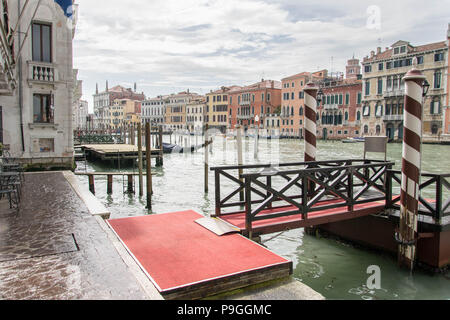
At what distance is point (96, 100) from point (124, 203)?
342 ft

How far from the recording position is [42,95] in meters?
12.3

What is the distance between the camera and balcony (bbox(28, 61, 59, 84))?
11789 mm

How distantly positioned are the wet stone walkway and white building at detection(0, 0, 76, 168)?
22.4 feet

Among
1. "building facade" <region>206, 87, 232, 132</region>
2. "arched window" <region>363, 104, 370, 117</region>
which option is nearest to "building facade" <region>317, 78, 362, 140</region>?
"arched window" <region>363, 104, 370, 117</region>

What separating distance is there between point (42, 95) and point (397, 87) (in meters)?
38.7

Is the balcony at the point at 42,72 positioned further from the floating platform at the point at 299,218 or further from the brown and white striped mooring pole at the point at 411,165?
the brown and white striped mooring pole at the point at 411,165

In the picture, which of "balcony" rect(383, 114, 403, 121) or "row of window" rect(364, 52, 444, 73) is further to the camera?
"balcony" rect(383, 114, 403, 121)

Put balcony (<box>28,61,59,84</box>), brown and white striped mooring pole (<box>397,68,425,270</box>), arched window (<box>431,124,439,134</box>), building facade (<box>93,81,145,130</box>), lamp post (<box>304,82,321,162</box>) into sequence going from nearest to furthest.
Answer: brown and white striped mooring pole (<box>397,68,425,270</box>) < lamp post (<box>304,82,321,162</box>) < balcony (<box>28,61,59,84</box>) < arched window (<box>431,124,439,134</box>) < building facade (<box>93,81,145,130</box>)

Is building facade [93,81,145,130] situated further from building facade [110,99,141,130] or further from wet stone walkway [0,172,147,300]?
wet stone walkway [0,172,147,300]

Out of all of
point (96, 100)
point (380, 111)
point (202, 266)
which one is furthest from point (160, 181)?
point (96, 100)

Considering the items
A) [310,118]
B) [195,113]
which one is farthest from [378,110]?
[310,118]

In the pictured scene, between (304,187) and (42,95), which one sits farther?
(42,95)

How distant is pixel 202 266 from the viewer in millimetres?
3451

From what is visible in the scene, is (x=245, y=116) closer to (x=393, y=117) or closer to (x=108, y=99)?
(x=393, y=117)
